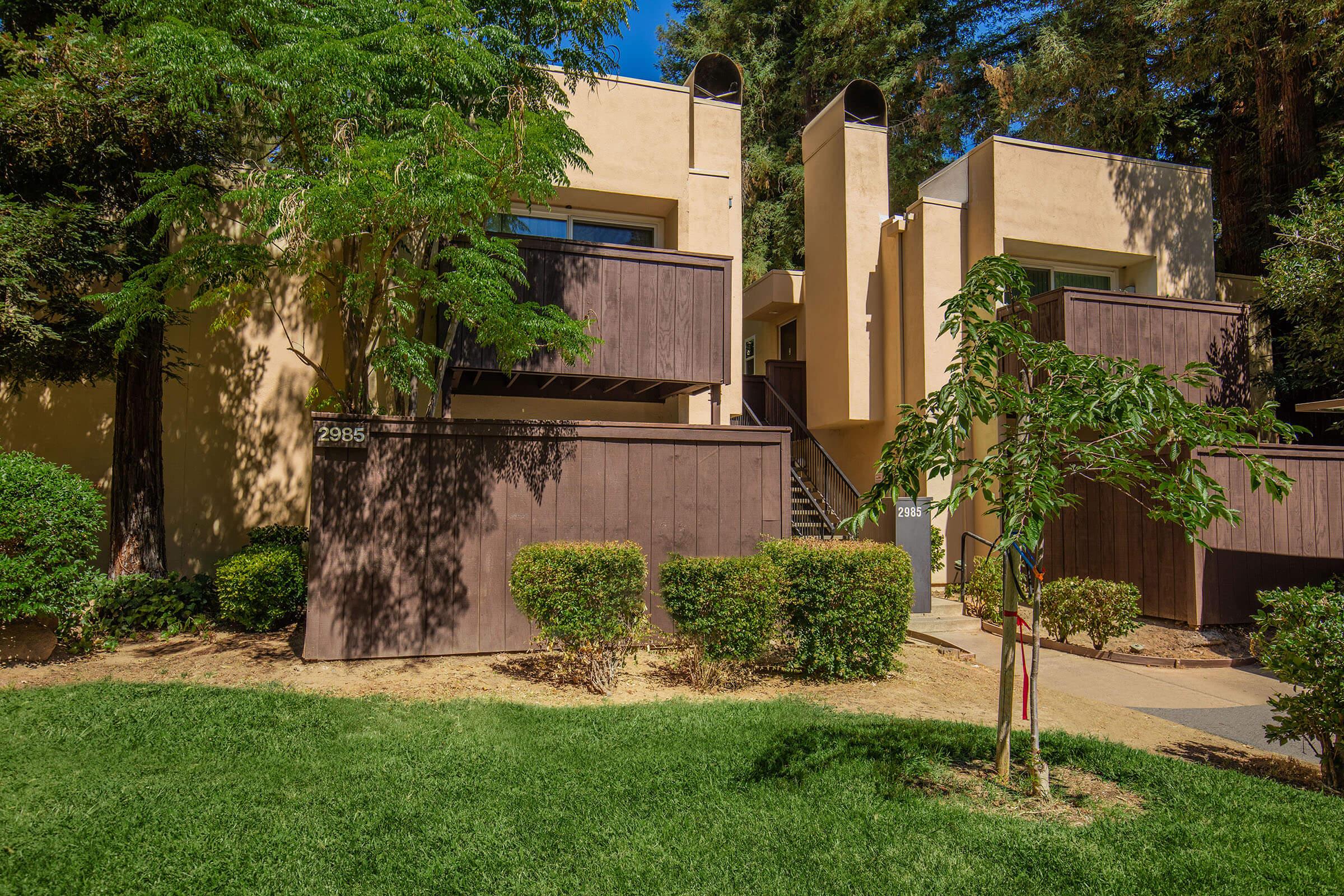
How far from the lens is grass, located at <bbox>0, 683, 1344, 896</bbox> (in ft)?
11.6

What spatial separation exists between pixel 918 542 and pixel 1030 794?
672 cm

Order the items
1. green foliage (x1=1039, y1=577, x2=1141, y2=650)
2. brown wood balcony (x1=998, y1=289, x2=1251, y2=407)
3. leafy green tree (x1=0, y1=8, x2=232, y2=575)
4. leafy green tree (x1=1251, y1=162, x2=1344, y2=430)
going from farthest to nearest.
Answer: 1. leafy green tree (x1=1251, y1=162, x2=1344, y2=430)
2. brown wood balcony (x1=998, y1=289, x2=1251, y2=407)
3. green foliage (x1=1039, y1=577, x2=1141, y2=650)
4. leafy green tree (x1=0, y1=8, x2=232, y2=575)

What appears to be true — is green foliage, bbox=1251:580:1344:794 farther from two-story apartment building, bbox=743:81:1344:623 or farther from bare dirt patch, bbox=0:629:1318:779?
two-story apartment building, bbox=743:81:1344:623

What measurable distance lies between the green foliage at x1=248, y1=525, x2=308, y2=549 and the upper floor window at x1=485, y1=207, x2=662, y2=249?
5034 millimetres

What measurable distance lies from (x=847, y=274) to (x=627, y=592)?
8.88m

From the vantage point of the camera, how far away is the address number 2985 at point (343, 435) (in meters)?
7.61

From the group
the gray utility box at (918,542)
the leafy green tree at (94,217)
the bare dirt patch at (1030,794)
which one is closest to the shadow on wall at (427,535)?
the leafy green tree at (94,217)

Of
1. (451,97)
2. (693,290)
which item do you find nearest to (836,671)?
(693,290)

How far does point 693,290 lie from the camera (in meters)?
10.2

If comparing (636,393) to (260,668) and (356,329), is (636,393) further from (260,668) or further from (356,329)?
(260,668)

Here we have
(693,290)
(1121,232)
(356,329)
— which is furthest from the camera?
(1121,232)

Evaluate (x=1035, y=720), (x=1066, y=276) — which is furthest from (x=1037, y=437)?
(x=1066, y=276)

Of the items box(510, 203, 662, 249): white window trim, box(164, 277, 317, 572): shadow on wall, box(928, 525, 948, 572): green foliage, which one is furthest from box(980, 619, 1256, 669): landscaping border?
box(164, 277, 317, 572): shadow on wall

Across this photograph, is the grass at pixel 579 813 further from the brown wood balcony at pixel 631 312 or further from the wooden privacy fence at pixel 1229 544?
the wooden privacy fence at pixel 1229 544
